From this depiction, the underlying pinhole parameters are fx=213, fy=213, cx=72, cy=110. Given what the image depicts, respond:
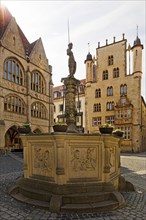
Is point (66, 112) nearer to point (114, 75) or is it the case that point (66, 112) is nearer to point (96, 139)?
point (96, 139)

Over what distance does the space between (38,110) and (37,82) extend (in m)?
4.25

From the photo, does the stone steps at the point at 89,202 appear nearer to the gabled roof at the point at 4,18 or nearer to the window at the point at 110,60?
the gabled roof at the point at 4,18

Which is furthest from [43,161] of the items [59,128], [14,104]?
[14,104]

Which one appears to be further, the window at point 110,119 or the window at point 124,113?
the window at point 110,119

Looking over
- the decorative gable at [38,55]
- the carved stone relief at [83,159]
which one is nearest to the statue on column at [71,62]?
the carved stone relief at [83,159]

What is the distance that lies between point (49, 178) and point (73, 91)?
4.32 m

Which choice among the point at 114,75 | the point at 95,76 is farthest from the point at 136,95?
the point at 95,76

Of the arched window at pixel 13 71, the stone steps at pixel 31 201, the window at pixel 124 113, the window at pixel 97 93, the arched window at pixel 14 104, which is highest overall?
the arched window at pixel 13 71

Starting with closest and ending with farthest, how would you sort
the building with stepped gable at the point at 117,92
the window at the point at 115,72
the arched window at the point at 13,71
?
1. the arched window at the point at 13,71
2. the building with stepped gable at the point at 117,92
3. the window at the point at 115,72

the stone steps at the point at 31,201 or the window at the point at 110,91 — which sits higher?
the window at the point at 110,91

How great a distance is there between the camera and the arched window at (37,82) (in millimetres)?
31219

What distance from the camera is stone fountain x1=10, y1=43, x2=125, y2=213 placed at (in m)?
5.53

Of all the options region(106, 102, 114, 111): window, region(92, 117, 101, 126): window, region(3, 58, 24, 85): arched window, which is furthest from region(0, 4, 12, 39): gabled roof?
region(92, 117, 101, 126): window

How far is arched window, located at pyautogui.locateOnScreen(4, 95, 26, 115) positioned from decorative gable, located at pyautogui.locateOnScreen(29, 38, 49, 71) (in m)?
6.75
